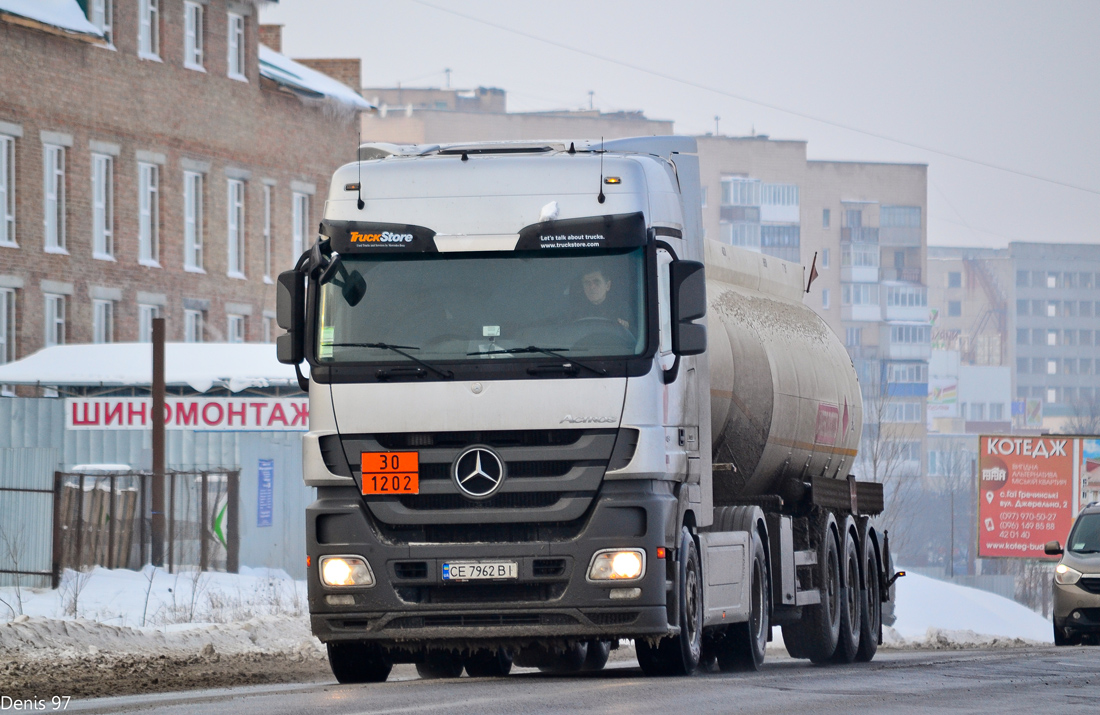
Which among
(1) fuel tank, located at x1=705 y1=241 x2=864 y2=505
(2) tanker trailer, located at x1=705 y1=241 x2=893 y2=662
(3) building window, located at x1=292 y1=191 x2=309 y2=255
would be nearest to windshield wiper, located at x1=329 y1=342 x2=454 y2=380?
(2) tanker trailer, located at x1=705 y1=241 x2=893 y2=662

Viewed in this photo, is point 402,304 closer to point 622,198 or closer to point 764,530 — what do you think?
point 622,198

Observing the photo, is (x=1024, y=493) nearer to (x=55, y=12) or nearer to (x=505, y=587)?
(x=55, y=12)

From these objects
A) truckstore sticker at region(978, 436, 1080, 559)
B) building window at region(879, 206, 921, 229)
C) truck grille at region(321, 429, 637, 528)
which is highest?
building window at region(879, 206, 921, 229)

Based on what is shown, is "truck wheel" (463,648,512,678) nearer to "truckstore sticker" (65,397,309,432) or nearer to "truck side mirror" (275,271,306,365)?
"truck side mirror" (275,271,306,365)

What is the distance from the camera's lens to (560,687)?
38.4 feet

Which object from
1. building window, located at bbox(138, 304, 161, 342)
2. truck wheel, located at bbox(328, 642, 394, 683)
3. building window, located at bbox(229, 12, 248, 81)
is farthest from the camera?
building window, located at bbox(229, 12, 248, 81)

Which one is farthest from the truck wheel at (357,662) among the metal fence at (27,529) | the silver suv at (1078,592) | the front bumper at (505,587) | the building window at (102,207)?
the building window at (102,207)

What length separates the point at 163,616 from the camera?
799 inches

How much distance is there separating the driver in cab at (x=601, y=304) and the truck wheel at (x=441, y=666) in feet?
13.3

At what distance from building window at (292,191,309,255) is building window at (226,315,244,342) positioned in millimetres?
2891

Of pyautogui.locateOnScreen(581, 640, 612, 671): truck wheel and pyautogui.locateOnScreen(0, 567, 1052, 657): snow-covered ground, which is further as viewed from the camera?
pyautogui.locateOnScreen(0, 567, 1052, 657): snow-covered ground

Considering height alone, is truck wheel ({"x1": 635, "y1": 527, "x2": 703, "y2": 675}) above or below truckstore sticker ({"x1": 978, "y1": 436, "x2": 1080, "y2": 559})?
above

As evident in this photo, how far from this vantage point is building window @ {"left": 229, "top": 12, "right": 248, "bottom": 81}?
4844 cm

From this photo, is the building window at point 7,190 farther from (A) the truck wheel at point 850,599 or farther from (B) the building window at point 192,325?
(A) the truck wheel at point 850,599
